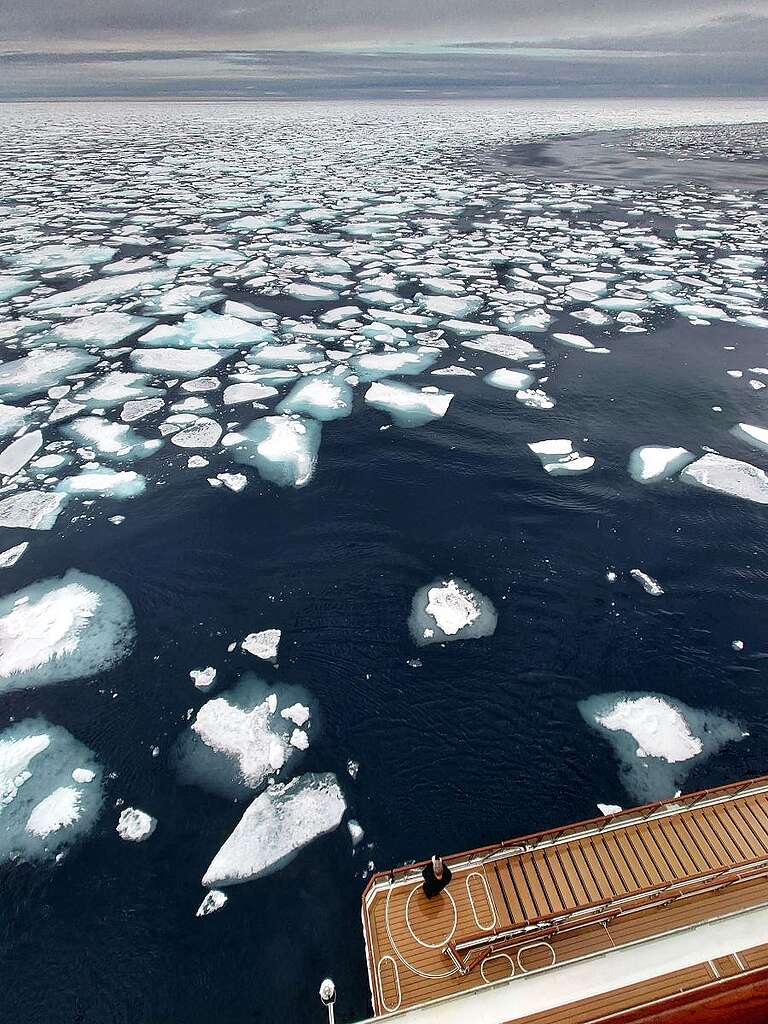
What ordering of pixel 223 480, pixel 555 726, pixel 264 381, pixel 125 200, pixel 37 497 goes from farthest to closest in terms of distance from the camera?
1. pixel 125 200
2. pixel 264 381
3. pixel 223 480
4. pixel 37 497
5. pixel 555 726

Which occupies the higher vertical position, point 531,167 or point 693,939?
point 531,167

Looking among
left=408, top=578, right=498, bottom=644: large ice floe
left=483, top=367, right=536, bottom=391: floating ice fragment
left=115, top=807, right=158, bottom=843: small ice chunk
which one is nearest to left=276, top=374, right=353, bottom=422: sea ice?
left=483, top=367, right=536, bottom=391: floating ice fragment

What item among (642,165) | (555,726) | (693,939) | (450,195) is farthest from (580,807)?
(642,165)

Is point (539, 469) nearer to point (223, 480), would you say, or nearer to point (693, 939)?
point (223, 480)

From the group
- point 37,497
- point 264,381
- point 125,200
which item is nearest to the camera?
point 37,497

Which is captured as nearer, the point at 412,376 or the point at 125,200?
the point at 412,376

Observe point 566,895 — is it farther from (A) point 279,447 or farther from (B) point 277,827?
(A) point 279,447

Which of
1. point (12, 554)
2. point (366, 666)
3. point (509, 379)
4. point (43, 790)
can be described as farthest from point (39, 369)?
point (366, 666)
